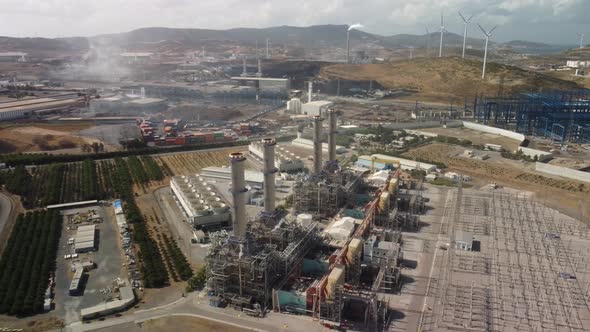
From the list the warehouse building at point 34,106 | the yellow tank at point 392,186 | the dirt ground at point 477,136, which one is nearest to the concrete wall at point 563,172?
the dirt ground at point 477,136

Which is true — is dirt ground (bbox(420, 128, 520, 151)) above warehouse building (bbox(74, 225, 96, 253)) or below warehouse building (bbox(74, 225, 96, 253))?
above

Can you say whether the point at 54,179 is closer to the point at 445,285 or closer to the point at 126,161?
the point at 126,161

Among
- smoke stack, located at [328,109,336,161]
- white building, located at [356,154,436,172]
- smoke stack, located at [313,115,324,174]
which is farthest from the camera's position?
white building, located at [356,154,436,172]

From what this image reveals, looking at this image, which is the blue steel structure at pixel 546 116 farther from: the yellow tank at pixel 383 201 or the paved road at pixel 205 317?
the paved road at pixel 205 317

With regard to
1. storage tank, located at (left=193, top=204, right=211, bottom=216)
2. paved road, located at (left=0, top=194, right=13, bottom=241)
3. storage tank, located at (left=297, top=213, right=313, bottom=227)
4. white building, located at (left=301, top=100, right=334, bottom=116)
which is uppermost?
white building, located at (left=301, top=100, right=334, bottom=116)

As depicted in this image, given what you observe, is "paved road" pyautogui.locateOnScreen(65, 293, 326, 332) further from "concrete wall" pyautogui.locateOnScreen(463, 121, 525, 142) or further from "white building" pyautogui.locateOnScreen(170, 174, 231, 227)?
"concrete wall" pyautogui.locateOnScreen(463, 121, 525, 142)

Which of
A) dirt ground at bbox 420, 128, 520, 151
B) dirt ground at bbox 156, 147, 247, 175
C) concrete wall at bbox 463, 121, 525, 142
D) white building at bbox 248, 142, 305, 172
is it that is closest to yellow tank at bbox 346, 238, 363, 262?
white building at bbox 248, 142, 305, 172

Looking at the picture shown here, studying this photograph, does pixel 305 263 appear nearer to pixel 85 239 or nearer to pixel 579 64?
pixel 85 239
